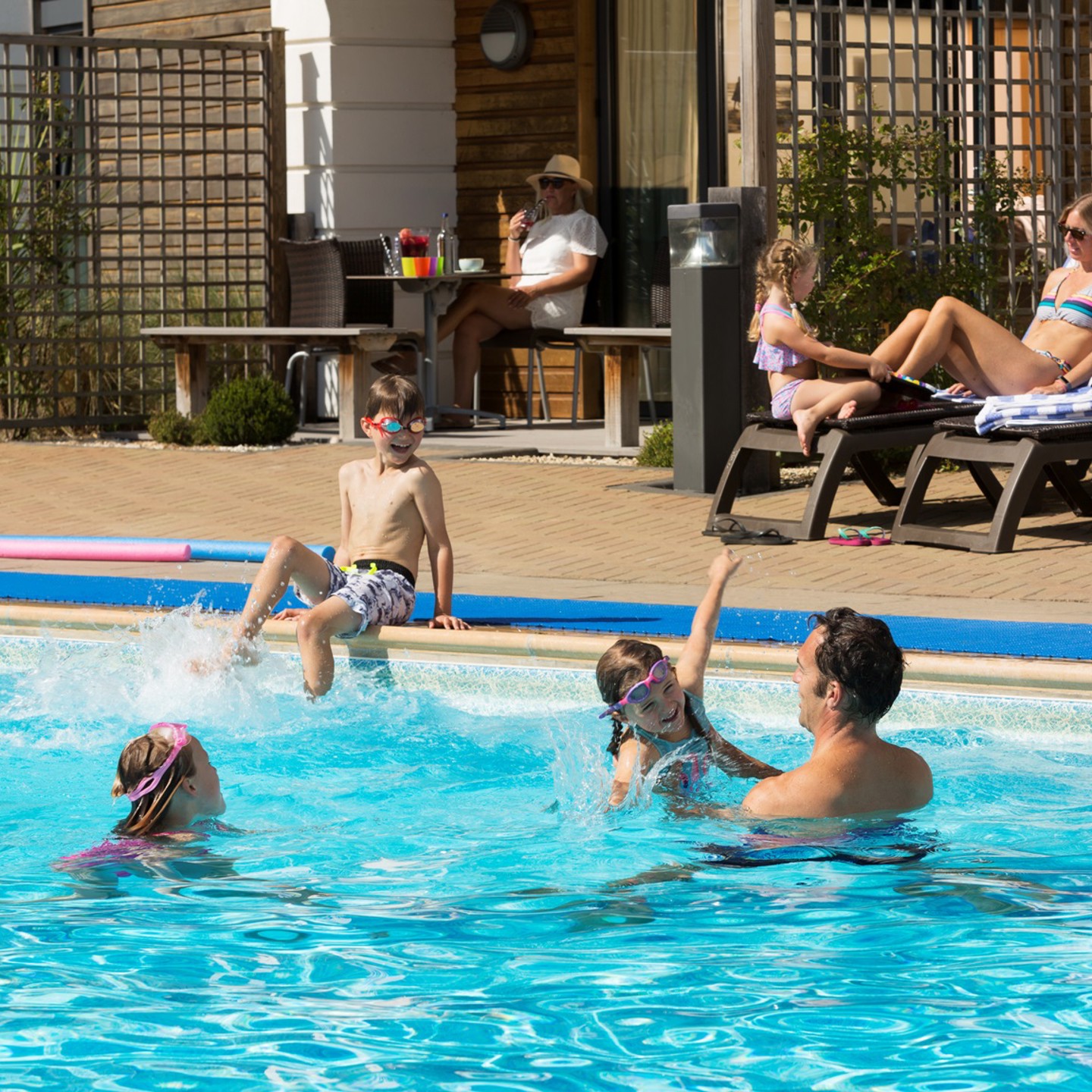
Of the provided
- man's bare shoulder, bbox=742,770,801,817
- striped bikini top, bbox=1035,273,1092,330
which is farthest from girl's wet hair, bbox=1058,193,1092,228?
man's bare shoulder, bbox=742,770,801,817

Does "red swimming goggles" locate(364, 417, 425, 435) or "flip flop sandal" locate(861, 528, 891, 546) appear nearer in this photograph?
"red swimming goggles" locate(364, 417, 425, 435)

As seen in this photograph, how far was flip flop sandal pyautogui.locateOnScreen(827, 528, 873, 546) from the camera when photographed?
837 cm

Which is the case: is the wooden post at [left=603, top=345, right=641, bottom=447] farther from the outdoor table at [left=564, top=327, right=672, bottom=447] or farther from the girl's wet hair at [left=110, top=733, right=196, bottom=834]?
the girl's wet hair at [left=110, top=733, right=196, bottom=834]

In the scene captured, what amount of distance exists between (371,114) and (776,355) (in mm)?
5702

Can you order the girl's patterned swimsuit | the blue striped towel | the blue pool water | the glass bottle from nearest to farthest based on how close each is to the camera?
the blue pool water → the blue striped towel → the girl's patterned swimsuit → the glass bottle

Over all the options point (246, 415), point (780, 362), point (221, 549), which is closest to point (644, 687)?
point (221, 549)

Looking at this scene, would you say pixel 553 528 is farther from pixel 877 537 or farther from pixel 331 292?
pixel 331 292

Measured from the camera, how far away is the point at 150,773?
488 cm

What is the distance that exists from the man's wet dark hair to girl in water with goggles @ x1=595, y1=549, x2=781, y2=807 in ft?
1.58

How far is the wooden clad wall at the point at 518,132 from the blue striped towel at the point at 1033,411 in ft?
19.2

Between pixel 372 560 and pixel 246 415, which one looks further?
pixel 246 415

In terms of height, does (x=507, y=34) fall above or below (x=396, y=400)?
above

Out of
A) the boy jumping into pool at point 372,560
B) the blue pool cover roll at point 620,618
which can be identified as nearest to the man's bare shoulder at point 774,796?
the blue pool cover roll at point 620,618

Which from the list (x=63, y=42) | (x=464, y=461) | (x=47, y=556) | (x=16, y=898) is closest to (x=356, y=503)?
(x=47, y=556)
